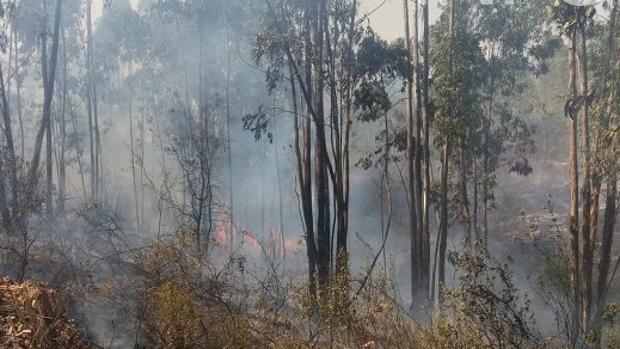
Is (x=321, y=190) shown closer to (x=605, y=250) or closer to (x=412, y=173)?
(x=412, y=173)

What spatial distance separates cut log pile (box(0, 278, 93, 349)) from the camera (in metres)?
5.38

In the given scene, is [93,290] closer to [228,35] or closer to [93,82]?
[228,35]

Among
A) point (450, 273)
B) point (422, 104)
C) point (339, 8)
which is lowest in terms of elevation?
point (450, 273)

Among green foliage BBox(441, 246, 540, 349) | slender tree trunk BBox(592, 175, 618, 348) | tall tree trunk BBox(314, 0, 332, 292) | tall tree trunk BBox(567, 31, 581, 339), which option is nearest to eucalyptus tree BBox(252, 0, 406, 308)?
tall tree trunk BBox(314, 0, 332, 292)

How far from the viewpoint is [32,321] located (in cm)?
565

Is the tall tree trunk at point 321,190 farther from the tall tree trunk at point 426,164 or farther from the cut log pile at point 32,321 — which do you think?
the cut log pile at point 32,321

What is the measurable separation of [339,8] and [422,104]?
3.17 meters

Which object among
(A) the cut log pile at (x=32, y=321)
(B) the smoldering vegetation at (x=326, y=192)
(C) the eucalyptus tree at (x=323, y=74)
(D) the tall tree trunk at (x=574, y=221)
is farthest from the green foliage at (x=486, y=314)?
(C) the eucalyptus tree at (x=323, y=74)

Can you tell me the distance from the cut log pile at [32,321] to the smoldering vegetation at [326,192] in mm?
32

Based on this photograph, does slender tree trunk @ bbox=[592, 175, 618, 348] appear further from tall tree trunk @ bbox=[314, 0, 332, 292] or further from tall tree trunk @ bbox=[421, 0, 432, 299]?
tall tree trunk @ bbox=[314, 0, 332, 292]

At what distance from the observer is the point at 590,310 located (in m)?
10.7

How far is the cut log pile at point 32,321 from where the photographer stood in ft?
17.7

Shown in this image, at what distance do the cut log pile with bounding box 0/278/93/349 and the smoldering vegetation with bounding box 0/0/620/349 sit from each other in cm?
3

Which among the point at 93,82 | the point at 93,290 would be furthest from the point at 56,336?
the point at 93,82
